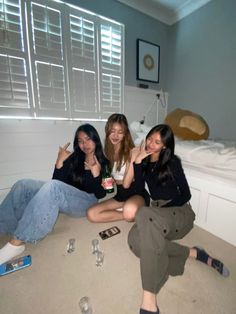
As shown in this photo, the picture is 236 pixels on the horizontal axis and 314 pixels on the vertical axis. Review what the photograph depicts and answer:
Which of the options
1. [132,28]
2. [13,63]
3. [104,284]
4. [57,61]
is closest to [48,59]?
[57,61]

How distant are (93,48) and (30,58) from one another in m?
0.89

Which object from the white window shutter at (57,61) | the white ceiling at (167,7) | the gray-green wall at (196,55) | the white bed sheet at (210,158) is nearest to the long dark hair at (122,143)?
the white bed sheet at (210,158)

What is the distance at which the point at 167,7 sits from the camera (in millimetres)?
2805

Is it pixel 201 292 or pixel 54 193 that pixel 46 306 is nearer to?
pixel 54 193

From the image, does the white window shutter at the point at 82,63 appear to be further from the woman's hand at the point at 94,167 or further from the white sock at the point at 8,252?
the white sock at the point at 8,252

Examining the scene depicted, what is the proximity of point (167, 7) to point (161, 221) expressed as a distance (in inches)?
133

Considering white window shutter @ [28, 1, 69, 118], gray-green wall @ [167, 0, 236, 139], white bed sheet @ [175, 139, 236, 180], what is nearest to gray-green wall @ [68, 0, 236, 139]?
gray-green wall @ [167, 0, 236, 139]

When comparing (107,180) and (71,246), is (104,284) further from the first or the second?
(107,180)

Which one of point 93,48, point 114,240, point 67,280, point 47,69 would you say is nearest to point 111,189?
point 114,240

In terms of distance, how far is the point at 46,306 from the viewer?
0.92 metres

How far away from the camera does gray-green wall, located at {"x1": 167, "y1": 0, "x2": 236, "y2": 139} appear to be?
2422 millimetres

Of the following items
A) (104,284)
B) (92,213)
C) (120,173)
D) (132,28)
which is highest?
(132,28)

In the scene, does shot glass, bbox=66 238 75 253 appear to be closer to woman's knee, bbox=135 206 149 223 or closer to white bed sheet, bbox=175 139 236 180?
woman's knee, bbox=135 206 149 223

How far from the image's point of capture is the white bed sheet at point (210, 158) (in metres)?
1.27
